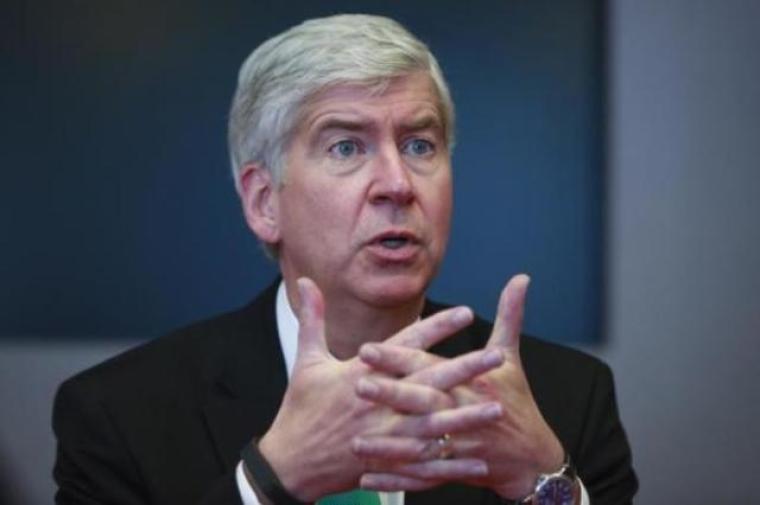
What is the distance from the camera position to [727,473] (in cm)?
253

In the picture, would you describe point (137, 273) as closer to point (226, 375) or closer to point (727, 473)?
point (226, 375)

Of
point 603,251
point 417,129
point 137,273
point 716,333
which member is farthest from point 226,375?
point 716,333

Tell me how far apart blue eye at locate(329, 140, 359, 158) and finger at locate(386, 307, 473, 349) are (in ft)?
1.14

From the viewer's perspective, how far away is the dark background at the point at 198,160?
2.53 m

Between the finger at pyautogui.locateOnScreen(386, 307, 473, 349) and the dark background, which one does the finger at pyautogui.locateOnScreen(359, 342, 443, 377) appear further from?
the dark background

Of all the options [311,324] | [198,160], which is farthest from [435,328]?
[198,160]

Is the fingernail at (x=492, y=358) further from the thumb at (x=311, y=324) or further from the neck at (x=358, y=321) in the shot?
the neck at (x=358, y=321)

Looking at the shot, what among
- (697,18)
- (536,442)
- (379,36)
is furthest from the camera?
(697,18)

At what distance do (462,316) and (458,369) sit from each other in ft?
0.21

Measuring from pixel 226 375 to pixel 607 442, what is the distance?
0.59 meters

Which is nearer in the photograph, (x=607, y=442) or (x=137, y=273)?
(x=607, y=442)

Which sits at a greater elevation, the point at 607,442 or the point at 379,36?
the point at 379,36

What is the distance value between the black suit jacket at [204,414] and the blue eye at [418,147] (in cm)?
35

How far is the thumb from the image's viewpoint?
1.62 metres
